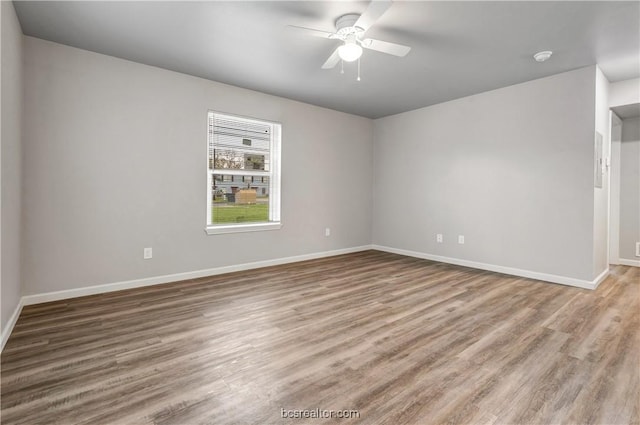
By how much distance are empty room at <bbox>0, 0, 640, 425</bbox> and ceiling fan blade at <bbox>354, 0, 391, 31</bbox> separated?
0.09ft

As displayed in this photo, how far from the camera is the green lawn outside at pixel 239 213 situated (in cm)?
418

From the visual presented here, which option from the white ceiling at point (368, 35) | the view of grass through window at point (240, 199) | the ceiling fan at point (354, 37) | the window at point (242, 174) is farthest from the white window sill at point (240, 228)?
the ceiling fan at point (354, 37)

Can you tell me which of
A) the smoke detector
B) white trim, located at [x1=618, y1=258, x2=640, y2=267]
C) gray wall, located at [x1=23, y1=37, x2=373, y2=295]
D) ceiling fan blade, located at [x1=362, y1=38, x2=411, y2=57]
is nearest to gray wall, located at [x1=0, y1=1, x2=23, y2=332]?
gray wall, located at [x1=23, y1=37, x2=373, y2=295]

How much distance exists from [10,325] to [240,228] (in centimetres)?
239

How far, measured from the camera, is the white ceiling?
2416 millimetres

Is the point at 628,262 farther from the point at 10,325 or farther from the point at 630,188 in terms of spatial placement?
the point at 10,325

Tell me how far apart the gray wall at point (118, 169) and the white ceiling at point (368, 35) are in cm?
25

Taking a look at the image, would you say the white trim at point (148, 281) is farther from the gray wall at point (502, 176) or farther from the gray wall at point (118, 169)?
the gray wall at point (502, 176)

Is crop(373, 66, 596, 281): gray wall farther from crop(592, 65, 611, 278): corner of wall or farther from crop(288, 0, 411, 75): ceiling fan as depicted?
crop(288, 0, 411, 75): ceiling fan

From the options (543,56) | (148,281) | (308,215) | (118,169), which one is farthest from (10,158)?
(543,56)

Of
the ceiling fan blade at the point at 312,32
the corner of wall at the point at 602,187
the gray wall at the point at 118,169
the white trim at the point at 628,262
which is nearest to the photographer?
the ceiling fan blade at the point at 312,32

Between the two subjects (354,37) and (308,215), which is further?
(308,215)

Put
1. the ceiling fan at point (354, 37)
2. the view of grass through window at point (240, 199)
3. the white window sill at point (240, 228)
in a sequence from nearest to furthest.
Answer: the ceiling fan at point (354, 37) → the white window sill at point (240, 228) → the view of grass through window at point (240, 199)

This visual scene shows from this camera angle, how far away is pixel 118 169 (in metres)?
3.35
